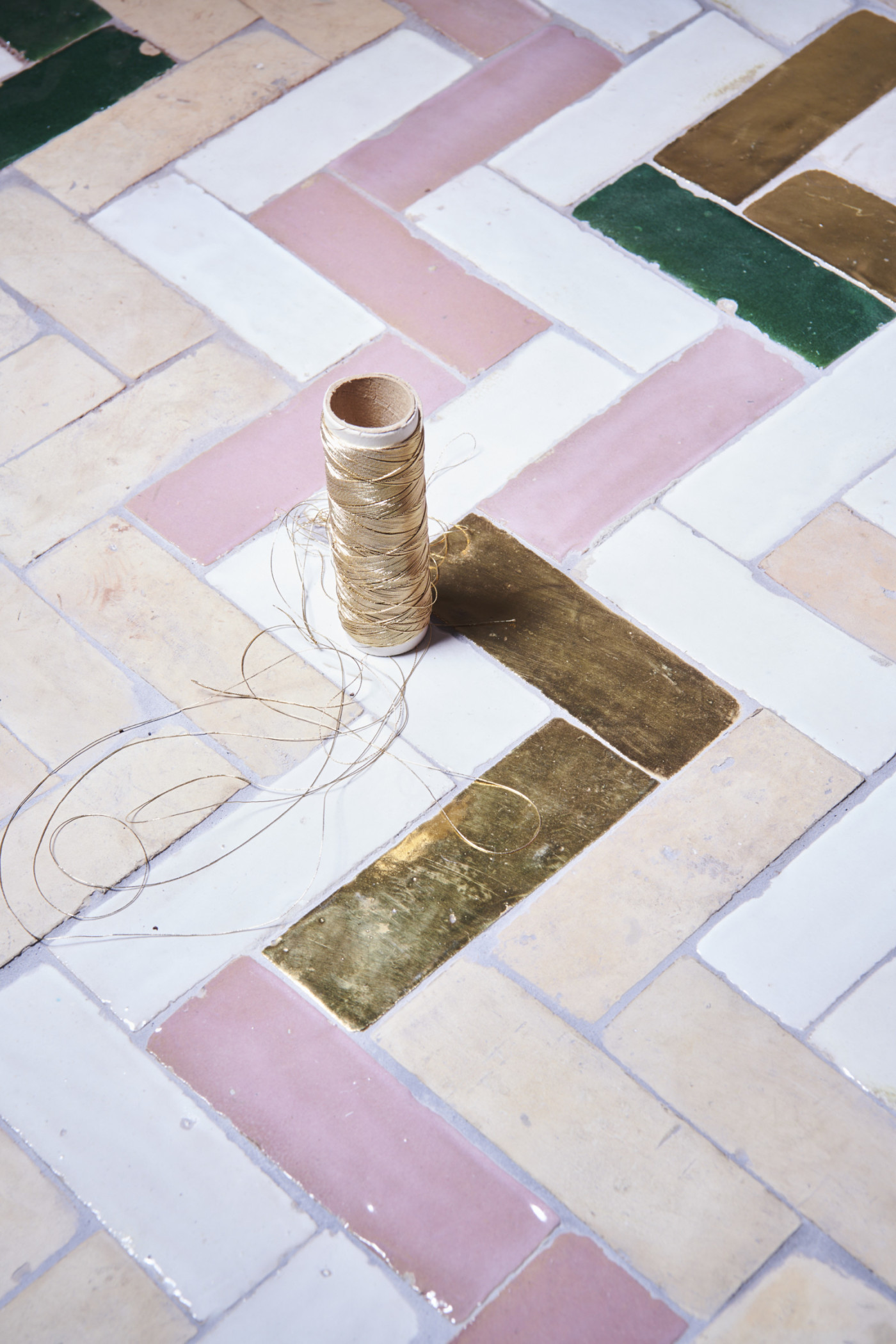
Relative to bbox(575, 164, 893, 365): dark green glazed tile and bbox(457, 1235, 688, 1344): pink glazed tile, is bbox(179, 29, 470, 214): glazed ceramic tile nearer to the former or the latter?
bbox(575, 164, 893, 365): dark green glazed tile

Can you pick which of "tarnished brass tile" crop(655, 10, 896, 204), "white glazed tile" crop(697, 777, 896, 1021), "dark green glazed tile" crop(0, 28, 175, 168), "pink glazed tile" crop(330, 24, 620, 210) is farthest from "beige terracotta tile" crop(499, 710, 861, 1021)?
"dark green glazed tile" crop(0, 28, 175, 168)

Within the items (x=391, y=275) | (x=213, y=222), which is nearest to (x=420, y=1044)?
(x=391, y=275)

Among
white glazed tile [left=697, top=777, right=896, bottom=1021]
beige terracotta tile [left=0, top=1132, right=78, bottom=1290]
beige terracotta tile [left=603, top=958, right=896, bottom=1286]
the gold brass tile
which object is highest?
the gold brass tile

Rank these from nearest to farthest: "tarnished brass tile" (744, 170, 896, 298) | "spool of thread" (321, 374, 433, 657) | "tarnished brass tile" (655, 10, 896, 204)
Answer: "spool of thread" (321, 374, 433, 657)
"tarnished brass tile" (744, 170, 896, 298)
"tarnished brass tile" (655, 10, 896, 204)

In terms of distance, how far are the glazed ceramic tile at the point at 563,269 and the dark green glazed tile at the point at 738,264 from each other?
0.05 m

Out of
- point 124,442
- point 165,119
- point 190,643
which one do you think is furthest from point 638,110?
point 190,643

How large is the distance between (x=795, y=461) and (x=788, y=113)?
896 millimetres

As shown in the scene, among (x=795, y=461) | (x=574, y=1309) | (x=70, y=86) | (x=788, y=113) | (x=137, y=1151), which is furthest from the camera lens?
(x=70, y=86)

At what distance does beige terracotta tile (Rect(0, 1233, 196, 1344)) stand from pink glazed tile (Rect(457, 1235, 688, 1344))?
37cm

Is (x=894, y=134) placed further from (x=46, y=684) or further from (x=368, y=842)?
(x=46, y=684)

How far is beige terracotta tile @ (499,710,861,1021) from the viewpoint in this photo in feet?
5.48

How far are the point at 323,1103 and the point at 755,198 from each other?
189 centimetres

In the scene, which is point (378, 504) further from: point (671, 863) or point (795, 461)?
point (795, 461)

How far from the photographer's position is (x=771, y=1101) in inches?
61.9
